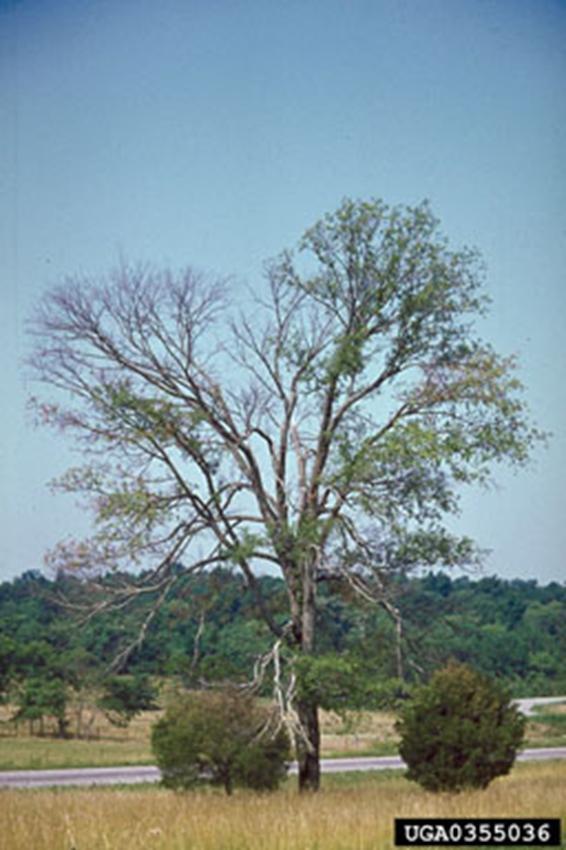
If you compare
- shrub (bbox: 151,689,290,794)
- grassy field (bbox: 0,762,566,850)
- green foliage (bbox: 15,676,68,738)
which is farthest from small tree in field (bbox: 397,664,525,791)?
green foliage (bbox: 15,676,68,738)

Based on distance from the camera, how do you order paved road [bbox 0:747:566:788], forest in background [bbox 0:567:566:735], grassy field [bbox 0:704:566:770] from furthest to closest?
grassy field [bbox 0:704:566:770] → paved road [bbox 0:747:566:788] → forest in background [bbox 0:567:566:735]

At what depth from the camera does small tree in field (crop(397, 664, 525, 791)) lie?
14812 millimetres

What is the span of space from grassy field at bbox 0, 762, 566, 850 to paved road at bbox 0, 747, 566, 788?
6.51 metres

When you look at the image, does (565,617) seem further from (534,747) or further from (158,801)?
(158,801)

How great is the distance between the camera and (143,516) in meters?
15.0

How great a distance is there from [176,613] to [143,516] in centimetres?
162

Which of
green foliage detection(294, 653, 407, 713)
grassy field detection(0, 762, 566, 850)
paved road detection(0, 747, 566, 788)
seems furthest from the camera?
paved road detection(0, 747, 566, 788)

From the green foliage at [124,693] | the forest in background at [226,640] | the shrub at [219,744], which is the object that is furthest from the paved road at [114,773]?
the shrub at [219,744]

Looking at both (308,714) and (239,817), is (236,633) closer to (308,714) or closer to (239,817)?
(308,714)

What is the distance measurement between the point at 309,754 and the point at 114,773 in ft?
32.5

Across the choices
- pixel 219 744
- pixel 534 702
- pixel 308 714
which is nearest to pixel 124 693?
pixel 219 744

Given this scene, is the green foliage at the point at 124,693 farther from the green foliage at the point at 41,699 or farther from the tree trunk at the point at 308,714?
Answer: the green foliage at the point at 41,699

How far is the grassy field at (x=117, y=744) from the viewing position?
2702cm

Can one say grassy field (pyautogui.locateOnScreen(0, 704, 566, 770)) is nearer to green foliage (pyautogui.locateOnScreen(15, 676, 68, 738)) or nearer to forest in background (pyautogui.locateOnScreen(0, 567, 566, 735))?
green foliage (pyautogui.locateOnScreen(15, 676, 68, 738))
